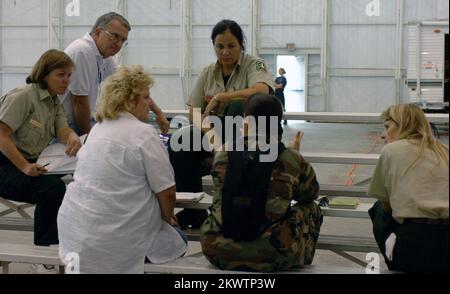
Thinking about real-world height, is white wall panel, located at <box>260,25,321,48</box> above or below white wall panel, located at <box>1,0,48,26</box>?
below

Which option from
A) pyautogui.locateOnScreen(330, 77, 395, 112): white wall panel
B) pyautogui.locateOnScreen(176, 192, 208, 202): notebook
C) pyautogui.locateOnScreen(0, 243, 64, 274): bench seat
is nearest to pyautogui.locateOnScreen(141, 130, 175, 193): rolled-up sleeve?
pyautogui.locateOnScreen(176, 192, 208, 202): notebook

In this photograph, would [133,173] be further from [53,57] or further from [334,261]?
[334,261]

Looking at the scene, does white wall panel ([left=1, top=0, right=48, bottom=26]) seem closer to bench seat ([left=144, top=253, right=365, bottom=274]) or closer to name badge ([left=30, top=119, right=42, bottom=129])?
name badge ([left=30, top=119, right=42, bottom=129])

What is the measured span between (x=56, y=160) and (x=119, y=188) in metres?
1.04

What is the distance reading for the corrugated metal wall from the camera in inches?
825

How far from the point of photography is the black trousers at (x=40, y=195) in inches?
151

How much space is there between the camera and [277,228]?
3.01 m

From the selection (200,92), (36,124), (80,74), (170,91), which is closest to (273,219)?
(200,92)

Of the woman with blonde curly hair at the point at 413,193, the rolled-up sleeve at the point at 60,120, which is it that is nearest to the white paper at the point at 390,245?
the woman with blonde curly hair at the point at 413,193

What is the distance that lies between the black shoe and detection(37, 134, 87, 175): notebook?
776mm

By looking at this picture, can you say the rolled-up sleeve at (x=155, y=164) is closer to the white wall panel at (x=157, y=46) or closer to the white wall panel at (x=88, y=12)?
the white wall panel at (x=157, y=46)

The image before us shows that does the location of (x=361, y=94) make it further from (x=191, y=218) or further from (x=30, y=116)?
(x=30, y=116)

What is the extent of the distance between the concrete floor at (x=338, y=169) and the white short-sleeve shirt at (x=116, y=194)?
1.15m

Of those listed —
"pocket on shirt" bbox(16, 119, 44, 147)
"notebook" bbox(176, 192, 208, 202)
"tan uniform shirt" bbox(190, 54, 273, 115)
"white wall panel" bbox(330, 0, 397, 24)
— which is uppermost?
"white wall panel" bbox(330, 0, 397, 24)
